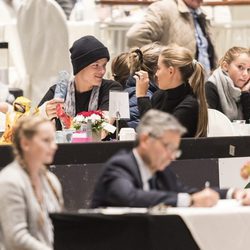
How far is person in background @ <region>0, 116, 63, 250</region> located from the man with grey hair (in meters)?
0.24

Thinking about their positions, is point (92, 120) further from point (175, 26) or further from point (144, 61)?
point (175, 26)

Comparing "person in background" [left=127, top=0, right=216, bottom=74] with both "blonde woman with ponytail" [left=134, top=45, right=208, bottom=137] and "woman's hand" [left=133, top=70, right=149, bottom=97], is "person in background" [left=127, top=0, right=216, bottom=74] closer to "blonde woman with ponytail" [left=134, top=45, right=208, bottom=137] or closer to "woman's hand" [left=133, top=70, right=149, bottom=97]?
"woman's hand" [left=133, top=70, right=149, bottom=97]

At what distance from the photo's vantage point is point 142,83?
22.8ft

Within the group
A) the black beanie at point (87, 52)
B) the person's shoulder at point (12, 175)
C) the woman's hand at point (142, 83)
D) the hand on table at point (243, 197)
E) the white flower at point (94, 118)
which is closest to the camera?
the person's shoulder at point (12, 175)

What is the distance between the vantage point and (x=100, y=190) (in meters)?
4.50

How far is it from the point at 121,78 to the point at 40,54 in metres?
2.79

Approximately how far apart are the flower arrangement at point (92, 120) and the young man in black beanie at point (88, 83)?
1.36 feet

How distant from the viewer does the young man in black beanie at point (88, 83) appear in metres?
7.22

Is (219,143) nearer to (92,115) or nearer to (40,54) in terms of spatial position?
(92,115)

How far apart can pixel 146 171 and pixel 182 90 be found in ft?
7.08

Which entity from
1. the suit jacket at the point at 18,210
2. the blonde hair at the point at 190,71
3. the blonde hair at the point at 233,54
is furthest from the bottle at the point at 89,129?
the suit jacket at the point at 18,210

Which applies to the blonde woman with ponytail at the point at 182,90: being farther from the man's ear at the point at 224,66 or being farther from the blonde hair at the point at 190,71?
the man's ear at the point at 224,66

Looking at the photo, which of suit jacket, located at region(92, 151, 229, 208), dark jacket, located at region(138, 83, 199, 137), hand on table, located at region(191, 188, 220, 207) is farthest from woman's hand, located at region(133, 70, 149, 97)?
suit jacket, located at region(92, 151, 229, 208)

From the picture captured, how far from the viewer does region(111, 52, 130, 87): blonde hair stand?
25.6 feet
